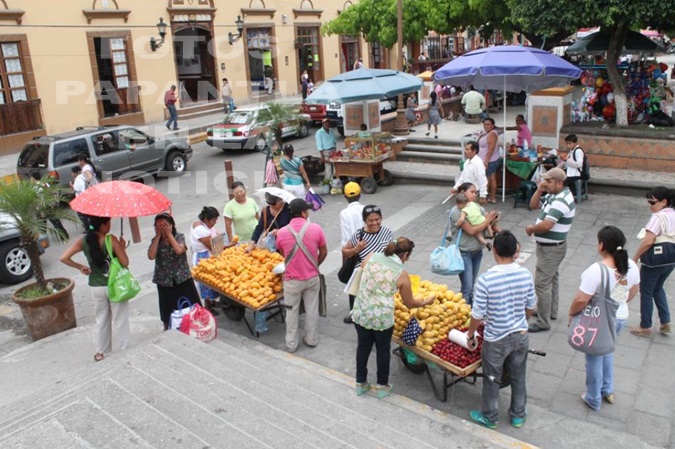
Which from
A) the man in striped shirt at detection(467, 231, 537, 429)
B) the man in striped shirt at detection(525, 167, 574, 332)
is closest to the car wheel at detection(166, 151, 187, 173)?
the man in striped shirt at detection(525, 167, 574, 332)

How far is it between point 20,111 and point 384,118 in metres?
12.4

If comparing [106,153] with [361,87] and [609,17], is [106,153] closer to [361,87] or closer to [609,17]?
[361,87]

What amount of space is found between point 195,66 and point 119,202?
77.5 ft

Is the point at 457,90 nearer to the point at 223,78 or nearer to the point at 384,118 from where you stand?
the point at 384,118

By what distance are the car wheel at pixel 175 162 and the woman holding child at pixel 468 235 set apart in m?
11.8

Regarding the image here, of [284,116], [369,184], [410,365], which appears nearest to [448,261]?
[410,365]

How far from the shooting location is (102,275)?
20.6ft

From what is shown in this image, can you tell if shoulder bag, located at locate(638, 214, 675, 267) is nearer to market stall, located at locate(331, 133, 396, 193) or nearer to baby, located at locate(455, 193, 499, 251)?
baby, located at locate(455, 193, 499, 251)

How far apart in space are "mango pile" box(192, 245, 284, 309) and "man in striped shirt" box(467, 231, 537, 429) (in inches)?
99.6

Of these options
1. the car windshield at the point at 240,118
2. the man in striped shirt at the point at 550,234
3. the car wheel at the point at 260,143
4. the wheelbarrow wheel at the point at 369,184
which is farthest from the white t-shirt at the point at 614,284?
the car windshield at the point at 240,118

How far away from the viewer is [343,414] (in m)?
4.88

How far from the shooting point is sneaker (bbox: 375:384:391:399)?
5.27 metres

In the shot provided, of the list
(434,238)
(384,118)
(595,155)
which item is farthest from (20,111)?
(595,155)

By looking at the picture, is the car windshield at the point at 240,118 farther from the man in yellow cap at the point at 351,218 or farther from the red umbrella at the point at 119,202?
the red umbrella at the point at 119,202
